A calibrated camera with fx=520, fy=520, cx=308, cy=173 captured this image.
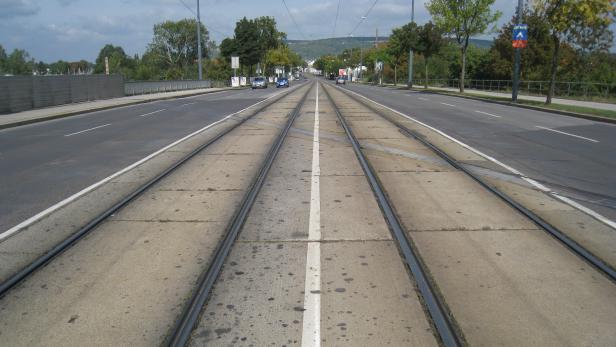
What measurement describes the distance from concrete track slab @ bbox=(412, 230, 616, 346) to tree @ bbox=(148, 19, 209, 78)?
132055 millimetres

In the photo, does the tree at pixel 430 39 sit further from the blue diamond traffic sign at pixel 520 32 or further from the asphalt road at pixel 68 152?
the asphalt road at pixel 68 152

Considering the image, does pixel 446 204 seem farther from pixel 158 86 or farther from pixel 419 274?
pixel 158 86

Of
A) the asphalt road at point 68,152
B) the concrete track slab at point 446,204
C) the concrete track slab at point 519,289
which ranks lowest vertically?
the concrete track slab at point 519,289

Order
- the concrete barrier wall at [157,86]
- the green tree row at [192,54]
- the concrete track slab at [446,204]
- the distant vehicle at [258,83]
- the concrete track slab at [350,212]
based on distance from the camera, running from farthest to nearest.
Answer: the green tree row at [192,54] < the distant vehicle at [258,83] < the concrete barrier wall at [157,86] < the concrete track slab at [446,204] < the concrete track slab at [350,212]

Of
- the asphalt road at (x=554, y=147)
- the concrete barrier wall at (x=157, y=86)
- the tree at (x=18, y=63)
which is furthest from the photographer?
the tree at (x=18, y=63)

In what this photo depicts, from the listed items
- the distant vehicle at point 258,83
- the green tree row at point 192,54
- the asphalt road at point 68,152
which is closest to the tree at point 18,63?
the green tree row at point 192,54

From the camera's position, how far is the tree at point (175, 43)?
432 feet

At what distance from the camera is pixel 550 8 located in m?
24.9

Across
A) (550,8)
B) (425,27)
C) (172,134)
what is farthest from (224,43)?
(172,134)

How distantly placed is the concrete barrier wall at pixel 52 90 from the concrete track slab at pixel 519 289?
23495mm

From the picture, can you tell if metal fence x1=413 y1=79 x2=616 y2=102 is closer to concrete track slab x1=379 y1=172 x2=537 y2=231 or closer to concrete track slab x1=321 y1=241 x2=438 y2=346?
concrete track slab x1=379 y1=172 x2=537 y2=231

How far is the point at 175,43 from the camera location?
134500mm

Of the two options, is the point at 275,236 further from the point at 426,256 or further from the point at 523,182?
the point at 523,182

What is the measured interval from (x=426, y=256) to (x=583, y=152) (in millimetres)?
8291
